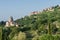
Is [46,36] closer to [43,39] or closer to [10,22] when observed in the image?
[43,39]

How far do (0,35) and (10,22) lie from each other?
91787 millimetres

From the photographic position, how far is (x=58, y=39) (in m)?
24.2

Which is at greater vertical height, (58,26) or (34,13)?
(34,13)

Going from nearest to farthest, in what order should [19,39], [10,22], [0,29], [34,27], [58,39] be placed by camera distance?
[0,29] → [58,39] → [19,39] → [34,27] → [10,22]

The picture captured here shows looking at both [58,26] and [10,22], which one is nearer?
[58,26]

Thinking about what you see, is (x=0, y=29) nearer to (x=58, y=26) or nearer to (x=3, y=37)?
(x=3, y=37)

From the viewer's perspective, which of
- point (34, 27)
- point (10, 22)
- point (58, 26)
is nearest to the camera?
point (58, 26)

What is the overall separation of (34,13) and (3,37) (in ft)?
417

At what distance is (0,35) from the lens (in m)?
19.4

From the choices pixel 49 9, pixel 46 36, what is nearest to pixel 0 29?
pixel 46 36

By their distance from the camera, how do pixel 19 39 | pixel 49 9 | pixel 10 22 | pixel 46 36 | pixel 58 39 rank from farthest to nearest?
pixel 49 9 < pixel 10 22 < pixel 19 39 < pixel 58 39 < pixel 46 36

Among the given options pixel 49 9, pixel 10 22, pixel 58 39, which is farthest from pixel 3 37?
pixel 49 9

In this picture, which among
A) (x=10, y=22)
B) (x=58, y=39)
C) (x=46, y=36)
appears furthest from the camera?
(x=10, y=22)

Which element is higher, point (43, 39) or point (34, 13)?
point (34, 13)
